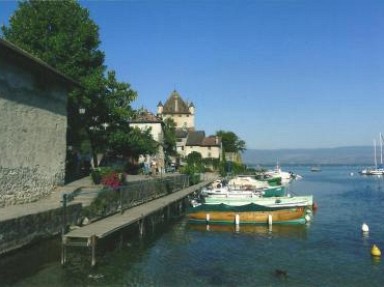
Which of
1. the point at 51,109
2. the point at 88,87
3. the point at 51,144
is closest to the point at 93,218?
the point at 51,144

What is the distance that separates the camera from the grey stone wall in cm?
1953

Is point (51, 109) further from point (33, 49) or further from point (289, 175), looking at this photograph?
point (289, 175)

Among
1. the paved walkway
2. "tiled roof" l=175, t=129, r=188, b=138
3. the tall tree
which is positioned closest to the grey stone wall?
the paved walkway

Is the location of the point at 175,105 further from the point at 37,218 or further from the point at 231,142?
the point at 37,218

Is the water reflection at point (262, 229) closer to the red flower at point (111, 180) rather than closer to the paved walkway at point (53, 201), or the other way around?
the red flower at point (111, 180)

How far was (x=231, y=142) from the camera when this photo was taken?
120 meters

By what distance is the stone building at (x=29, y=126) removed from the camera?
19.5 metres

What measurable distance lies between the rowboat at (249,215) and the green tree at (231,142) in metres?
89.7

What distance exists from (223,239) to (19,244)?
1098cm

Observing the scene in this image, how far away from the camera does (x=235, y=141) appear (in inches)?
4774

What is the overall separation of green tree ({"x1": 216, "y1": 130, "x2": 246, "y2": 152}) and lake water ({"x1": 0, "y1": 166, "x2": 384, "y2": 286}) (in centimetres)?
9225

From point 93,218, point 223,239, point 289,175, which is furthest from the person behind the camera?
point 289,175

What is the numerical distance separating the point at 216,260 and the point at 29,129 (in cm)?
1075

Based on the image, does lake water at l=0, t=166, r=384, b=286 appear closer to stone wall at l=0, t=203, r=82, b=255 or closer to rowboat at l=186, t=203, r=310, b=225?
stone wall at l=0, t=203, r=82, b=255
